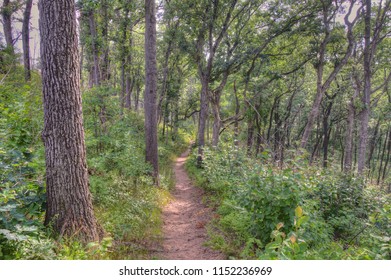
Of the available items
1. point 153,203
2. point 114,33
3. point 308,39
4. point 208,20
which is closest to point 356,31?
point 308,39

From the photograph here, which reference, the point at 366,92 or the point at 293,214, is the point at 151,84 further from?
the point at 366,92

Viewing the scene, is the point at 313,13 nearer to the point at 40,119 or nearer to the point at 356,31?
the point at 356,31

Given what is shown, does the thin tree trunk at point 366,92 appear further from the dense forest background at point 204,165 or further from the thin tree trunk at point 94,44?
the thin tree trunk at point 94,44

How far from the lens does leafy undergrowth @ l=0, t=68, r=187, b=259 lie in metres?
3.09

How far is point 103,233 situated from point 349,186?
279 inches

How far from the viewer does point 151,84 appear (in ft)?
29.3

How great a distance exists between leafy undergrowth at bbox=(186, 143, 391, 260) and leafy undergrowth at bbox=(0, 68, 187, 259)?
1797mm

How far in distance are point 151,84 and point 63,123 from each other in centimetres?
563

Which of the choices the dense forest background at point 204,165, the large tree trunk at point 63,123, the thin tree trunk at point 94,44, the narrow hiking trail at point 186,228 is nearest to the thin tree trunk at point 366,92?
the dense forest background at point 204,165

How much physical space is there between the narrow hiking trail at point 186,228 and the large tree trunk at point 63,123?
2.07 m

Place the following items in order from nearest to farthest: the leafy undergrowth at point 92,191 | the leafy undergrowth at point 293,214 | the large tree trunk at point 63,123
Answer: the leafy undergrowth at point 92,191, the leafy undergrowth at point 293,214, the large tree trunk at point 63,123

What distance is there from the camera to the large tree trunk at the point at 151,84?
858 centimetres

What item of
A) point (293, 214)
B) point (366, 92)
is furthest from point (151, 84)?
point (366, 92)

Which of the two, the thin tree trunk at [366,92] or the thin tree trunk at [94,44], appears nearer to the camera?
the thin tree trunk at [94,44]
